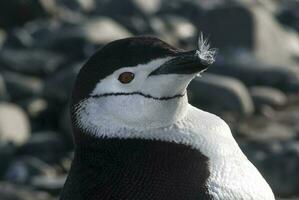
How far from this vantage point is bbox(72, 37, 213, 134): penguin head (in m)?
4.19

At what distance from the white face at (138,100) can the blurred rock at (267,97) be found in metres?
11.0

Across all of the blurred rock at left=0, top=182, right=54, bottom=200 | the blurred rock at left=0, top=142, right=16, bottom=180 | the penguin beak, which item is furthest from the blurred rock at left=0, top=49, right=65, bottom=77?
the penguin beak

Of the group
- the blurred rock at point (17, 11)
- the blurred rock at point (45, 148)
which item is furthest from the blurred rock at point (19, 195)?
the blurred rock at point (17, 11)

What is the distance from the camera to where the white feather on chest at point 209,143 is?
4.18 m

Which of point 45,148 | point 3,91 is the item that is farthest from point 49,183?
point 3,91

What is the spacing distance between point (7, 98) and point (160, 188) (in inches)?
451

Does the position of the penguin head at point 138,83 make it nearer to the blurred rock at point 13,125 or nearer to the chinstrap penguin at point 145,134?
the chinstrap penguin at point 145,134

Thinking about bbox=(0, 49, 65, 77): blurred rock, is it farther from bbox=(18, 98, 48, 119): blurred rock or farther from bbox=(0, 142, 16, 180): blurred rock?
bbox=(0, 142, 16, 180): blurred rock

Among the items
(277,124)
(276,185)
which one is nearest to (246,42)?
(277,124)

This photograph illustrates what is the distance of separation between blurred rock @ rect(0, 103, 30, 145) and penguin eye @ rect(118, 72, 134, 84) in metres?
9.27

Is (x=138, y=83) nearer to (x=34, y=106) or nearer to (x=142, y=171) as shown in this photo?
(x=142, y=171)

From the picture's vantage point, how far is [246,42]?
724 inches

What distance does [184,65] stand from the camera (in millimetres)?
4160

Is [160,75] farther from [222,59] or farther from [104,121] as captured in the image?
[222,59]
